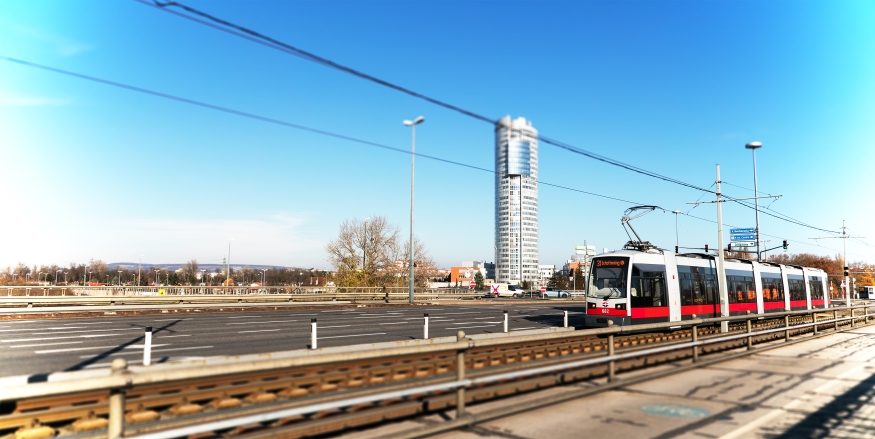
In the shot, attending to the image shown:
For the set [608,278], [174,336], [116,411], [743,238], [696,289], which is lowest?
[174,336]

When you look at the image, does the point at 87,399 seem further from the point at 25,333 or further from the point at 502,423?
the point at 25,333

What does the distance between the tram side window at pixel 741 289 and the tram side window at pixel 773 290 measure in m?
1.90

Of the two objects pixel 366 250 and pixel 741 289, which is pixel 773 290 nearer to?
pixel 741 289

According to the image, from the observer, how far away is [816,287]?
37031 millimetres

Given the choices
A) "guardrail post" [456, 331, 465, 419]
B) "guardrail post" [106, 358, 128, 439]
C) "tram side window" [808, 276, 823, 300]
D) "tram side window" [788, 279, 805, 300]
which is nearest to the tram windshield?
"guardrail post" [456, 331, 465, 419]

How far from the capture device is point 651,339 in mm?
18531

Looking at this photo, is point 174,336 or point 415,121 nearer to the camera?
point 174,336

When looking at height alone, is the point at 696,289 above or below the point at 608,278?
below

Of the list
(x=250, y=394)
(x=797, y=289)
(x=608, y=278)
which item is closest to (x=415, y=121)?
(x=608, y=278)

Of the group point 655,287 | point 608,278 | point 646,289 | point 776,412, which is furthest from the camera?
point 608,278

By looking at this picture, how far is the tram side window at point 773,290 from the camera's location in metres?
28.7

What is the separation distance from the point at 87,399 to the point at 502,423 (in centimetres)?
535

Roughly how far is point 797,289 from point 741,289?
1020cm

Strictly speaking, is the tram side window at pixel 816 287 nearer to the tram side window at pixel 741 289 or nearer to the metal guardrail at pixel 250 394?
the tram side window at pixel 741 289
